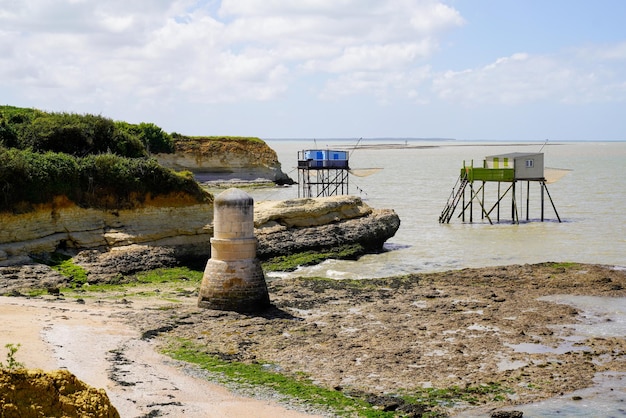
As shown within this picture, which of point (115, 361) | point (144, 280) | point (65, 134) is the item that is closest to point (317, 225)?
point (144, 280)

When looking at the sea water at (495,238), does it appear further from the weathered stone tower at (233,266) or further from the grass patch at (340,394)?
the grass patch at (340,394)

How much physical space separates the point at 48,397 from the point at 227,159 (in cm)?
6788

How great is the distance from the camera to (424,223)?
4356 centimetres

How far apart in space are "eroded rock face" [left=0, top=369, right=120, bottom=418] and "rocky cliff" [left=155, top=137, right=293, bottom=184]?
211ft

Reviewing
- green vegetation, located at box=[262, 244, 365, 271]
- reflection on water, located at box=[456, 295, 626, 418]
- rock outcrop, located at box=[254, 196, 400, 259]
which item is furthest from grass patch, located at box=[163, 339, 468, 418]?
rock outcrop, located at box=[254, 196, 400, 259]

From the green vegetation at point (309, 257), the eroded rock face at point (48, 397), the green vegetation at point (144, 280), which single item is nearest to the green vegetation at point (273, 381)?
the eroded rock face at point (48, 397)

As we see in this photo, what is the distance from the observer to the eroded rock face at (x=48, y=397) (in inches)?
331

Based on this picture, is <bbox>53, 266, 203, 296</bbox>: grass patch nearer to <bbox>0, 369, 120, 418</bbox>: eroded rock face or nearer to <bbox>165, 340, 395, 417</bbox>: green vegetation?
<bbox>165, 340, 395, 417</bbox>: green vegetation

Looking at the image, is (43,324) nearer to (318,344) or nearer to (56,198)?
(318,344)

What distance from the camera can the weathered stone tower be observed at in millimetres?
20156

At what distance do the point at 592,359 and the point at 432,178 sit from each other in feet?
244

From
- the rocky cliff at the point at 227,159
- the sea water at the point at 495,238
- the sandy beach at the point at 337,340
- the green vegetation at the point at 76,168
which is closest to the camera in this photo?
the sandy beach at the point at 337,340

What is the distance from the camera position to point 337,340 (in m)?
17.5

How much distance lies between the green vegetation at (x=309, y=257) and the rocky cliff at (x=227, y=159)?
44.0 m
